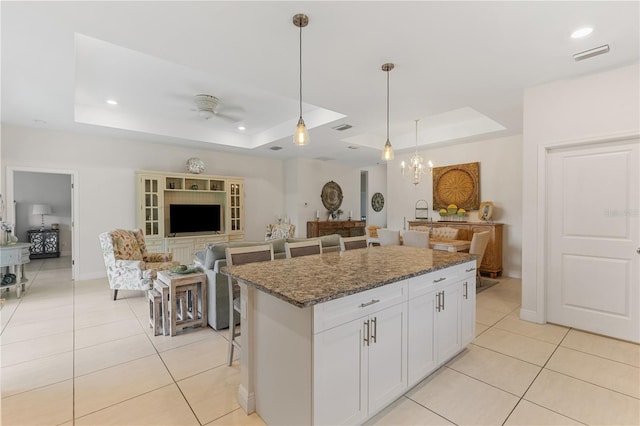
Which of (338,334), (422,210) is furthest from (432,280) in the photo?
(422,210)

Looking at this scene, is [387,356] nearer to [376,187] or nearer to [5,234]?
[5,234]

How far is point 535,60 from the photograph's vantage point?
2719 millimetres

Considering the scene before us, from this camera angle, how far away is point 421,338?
2.10 meters

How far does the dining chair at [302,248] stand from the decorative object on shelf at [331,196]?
4.90 metres

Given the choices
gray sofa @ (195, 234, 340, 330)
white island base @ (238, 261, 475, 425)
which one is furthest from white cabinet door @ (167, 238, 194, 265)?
white island base @ (238, 261, 475, 425)

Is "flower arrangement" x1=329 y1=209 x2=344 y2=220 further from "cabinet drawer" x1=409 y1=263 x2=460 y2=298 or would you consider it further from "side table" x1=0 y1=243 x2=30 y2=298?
"side table" x1=0 y1=243 x2=30 y2=298

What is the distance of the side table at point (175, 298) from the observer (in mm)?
3006

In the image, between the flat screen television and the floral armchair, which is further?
the flat screen television

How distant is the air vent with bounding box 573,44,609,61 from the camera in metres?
2.50

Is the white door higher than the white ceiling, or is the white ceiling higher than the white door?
the white ceiling

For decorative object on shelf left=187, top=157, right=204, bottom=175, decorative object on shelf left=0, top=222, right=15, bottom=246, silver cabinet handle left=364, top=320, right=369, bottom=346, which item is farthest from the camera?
decorative object on shelf left=187, top=157, right=204, bottom=175

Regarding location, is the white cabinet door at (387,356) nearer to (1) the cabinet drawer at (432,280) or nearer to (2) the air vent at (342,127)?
(1) the cabinet drawer at (432,280)

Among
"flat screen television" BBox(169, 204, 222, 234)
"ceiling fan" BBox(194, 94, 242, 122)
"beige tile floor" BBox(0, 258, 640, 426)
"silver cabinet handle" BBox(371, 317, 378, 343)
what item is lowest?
"beige tile floor" BBox(0, 258, 640, 426)

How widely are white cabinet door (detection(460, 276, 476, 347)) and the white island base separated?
1.34 feet
